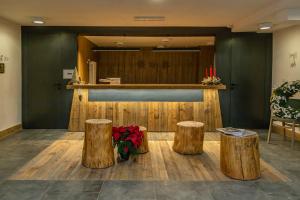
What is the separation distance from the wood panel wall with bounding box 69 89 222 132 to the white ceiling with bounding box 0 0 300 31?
1583mm

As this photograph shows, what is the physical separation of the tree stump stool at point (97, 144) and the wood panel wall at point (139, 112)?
2.55 metres

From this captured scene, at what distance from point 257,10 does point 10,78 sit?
4989 millimetres

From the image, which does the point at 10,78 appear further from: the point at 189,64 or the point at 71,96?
the point at 189,64

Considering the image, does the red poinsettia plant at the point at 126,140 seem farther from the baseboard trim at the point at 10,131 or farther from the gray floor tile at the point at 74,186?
the baseboard trim at the point at 10,131

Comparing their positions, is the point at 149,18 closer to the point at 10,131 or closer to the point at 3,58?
the point at 3,58

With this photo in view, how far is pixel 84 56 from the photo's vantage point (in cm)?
827

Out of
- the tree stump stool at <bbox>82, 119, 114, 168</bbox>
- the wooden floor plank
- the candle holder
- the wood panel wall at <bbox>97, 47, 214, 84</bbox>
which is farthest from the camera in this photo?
the wood panel wall at <bbox>97, 47, 214, 84</bbox>

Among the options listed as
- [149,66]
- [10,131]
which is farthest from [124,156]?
[149,66]

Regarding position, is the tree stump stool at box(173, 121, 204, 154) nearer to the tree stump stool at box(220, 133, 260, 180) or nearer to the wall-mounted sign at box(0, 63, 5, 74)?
the tree stump stool at box(220, 133, 260, 180)

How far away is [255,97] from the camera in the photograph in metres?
6.95

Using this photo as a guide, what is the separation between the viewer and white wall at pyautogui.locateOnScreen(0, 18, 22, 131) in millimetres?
5820

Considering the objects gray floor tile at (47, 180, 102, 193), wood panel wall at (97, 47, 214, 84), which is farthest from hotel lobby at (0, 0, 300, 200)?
wood panel wall at (97, 47, 214, 84)

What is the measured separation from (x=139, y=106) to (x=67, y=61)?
194 cm

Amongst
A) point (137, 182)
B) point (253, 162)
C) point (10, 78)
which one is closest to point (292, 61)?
point (253, 162)
